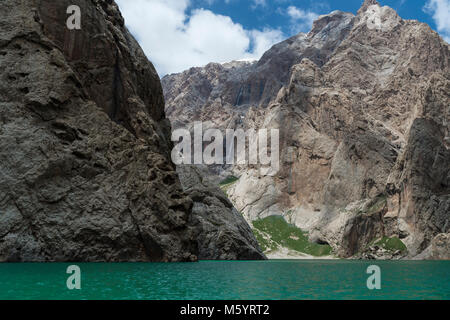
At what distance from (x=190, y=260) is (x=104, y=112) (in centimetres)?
3111

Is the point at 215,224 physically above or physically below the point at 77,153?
below

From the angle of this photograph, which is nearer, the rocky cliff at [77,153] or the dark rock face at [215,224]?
the rocky cliff at [77,153]

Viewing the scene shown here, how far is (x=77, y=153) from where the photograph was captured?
73062 mm

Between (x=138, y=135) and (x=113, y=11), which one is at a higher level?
(x=113, y=11)

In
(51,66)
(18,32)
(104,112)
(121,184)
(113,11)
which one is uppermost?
(113,11)

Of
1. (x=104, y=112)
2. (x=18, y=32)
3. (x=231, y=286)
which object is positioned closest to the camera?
(x=231, y=286)

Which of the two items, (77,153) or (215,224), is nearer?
(77,153)

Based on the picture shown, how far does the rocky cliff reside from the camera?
6700 centimetres

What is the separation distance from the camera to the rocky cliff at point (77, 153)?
67.0 meters

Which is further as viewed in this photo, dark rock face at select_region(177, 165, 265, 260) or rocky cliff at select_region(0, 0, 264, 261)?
dark rock face at select_region(177, 165, 265, 260)

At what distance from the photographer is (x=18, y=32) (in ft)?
245
